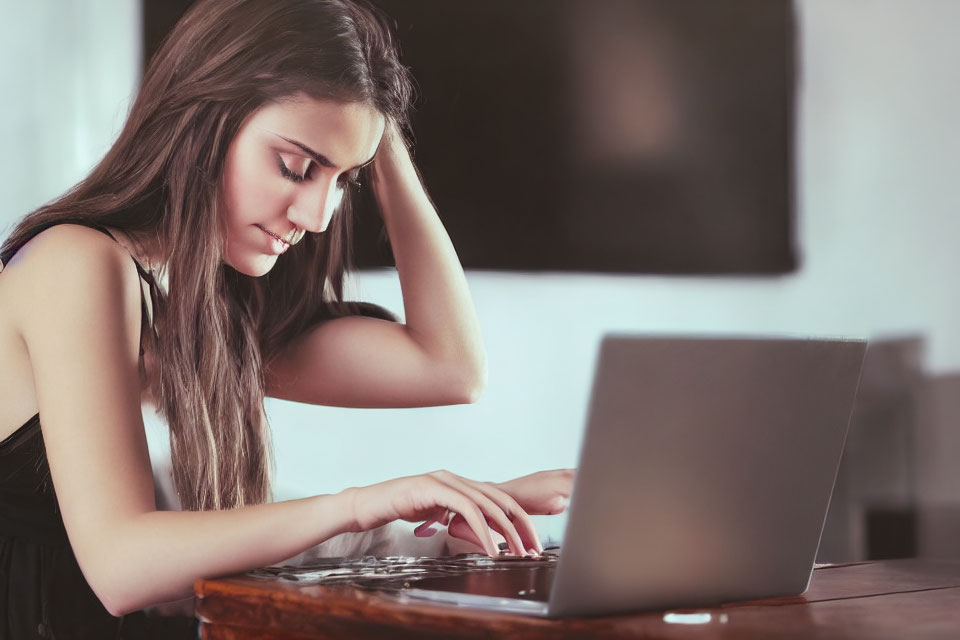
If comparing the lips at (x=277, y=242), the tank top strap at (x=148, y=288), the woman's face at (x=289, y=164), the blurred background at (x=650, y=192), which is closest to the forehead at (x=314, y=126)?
the woman's face at (x=289, y=164)

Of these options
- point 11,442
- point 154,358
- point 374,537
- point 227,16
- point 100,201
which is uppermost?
point 227,16

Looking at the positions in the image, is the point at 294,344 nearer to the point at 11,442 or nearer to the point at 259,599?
the point at 11,442

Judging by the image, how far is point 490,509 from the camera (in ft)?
2.87

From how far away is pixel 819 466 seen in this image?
2.74ft

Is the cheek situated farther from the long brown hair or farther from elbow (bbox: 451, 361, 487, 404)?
elbow (bbox: 451, 361, 487, 404)

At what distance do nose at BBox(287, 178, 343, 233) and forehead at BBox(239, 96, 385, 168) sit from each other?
0.12 ft

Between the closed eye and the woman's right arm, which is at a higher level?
the closed eye

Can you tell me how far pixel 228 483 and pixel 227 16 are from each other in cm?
59

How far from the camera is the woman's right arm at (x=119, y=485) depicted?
886 millimetres

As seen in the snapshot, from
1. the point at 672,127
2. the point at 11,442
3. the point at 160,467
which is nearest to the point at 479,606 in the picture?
the point at 11,442

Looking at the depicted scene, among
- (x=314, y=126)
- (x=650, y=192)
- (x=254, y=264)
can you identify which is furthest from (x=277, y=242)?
(x=650, y=192)

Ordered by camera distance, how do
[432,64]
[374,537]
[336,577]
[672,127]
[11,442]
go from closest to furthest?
[336,577] → [11,442] → [374,537] → [432,64] → [672,127]

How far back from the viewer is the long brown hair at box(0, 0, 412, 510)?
4.21 feet

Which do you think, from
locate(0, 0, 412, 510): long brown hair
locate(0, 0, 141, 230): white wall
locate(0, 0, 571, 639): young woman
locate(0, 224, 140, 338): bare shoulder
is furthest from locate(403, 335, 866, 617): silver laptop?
locate(0, 0, 141, 230): white wall
